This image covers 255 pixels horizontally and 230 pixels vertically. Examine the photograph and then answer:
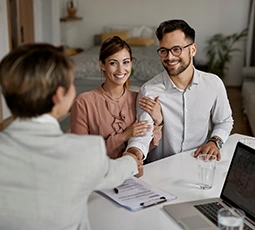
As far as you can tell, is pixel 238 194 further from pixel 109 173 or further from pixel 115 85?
pixel 115 85

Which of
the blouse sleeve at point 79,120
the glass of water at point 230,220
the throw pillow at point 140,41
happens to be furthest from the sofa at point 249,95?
the glass of water at point 230,220

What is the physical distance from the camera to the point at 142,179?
5.70 feet

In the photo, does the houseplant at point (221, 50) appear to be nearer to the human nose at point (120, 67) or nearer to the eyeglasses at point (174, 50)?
the eyeglasses at point (174, 50)

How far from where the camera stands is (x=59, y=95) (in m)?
1.01

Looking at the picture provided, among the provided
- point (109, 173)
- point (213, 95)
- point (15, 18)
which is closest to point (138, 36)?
point (15, 18)

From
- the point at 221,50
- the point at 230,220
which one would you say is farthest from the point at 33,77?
the point at 221,50

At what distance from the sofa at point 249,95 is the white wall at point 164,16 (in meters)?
1.21

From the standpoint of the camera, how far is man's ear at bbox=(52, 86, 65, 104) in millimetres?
1001

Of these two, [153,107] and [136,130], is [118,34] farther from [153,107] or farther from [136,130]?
[136,130]

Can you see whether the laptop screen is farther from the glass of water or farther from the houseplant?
the houseplant

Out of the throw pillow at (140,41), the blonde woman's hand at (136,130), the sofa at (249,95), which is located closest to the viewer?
the blonde woman's hand at (136,130)

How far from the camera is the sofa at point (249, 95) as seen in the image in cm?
459

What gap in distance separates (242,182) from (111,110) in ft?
2.58

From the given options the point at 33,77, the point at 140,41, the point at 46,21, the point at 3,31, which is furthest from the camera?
the point at 140,41
